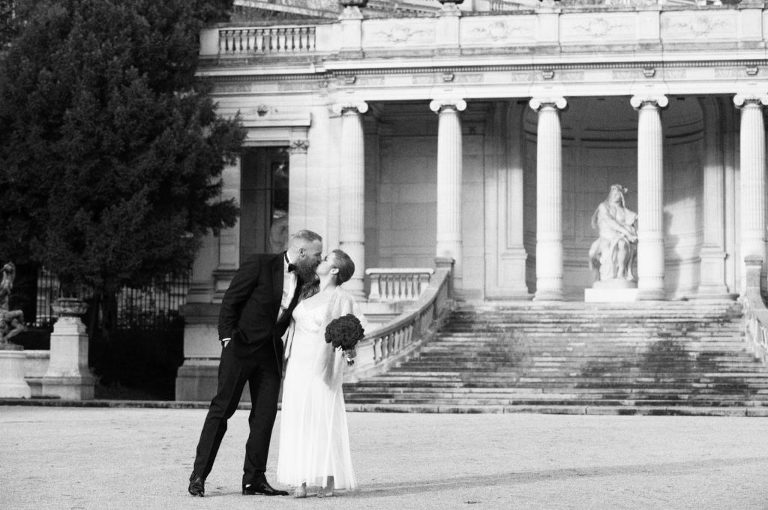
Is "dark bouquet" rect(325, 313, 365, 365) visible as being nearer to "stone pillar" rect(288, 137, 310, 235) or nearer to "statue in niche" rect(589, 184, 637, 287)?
"statue in niche" rect(589, 184, 637, 287)

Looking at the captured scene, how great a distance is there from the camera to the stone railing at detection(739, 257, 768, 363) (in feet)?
97.2

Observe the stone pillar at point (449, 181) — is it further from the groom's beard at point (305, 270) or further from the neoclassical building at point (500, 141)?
the groom's beard at point (305, 270)

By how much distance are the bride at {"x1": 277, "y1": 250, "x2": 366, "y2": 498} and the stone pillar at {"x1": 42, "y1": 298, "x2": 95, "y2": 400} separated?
1885 cm

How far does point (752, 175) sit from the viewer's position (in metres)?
35.6

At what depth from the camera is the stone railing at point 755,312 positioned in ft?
97.2

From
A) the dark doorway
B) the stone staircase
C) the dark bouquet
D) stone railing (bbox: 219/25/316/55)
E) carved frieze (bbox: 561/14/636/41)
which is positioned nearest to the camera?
the dark bouquet

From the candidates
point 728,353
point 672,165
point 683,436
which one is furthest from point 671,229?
point 683,436

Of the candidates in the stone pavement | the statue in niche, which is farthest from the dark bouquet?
the statue in niche

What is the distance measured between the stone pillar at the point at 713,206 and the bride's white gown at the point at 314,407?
27.1 meters

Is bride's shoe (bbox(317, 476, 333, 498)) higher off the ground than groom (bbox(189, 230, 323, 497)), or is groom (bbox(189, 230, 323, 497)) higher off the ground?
groom (bbox(189, 230, 323, 497))

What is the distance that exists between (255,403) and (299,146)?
26500 mm

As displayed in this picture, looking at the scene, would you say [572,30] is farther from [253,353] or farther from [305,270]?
[253,353]

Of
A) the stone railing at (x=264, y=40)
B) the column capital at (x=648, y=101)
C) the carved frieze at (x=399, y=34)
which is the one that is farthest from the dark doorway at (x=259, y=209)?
the column capital at (x=648, y=101)

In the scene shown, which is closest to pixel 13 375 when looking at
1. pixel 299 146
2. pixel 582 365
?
pixel 299 146
